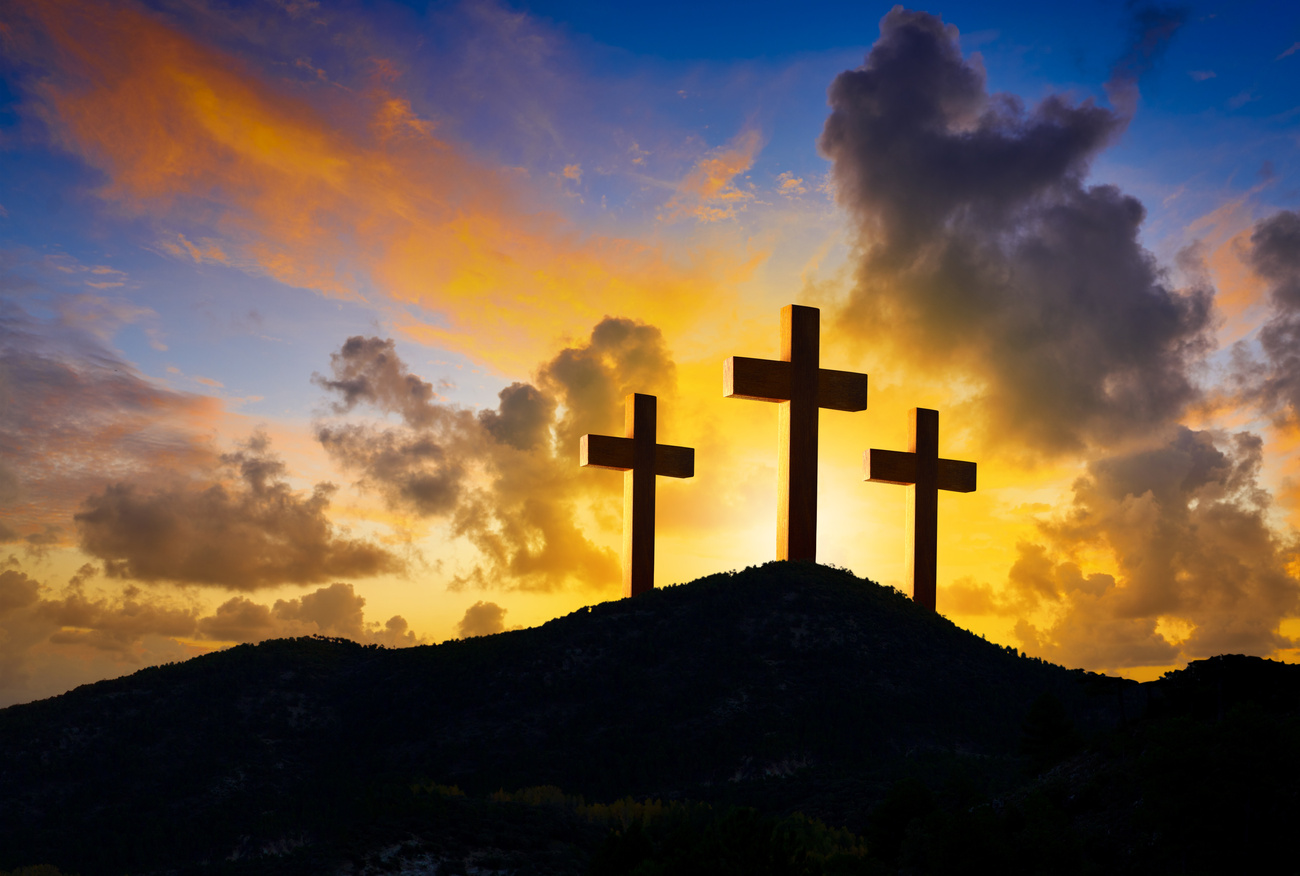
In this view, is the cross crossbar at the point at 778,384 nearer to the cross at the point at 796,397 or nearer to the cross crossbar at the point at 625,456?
the cross at the point at 796,397

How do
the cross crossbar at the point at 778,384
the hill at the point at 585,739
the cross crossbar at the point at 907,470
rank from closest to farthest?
1. the hill at the point at 585,739
2. the cross crossbar at the point at 778,384
3. the cross crossbar at the point at 907,470

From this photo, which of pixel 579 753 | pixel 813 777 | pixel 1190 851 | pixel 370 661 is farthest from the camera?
pixel 370 661

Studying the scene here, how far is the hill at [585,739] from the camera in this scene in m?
14.8

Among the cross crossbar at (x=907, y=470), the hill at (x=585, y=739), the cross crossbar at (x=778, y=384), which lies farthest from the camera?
the cross crossbar at (x=907, y=470)

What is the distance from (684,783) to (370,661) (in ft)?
39.8

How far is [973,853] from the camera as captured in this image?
1018 centimetres

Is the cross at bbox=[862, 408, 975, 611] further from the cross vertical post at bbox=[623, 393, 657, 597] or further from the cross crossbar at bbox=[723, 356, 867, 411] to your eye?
the cross vertical post at bbox=[623, 393, 657, 597]

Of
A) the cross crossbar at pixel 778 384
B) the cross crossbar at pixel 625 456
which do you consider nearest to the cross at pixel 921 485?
the cross crossbar at pixel 778 384

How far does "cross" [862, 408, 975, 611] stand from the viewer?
29.0 metres

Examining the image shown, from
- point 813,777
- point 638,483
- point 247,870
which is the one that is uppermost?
point 638,483

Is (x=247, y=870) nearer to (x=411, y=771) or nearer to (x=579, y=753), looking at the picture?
(x=411, y=771)

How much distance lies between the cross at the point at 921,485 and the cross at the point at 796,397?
3.11m

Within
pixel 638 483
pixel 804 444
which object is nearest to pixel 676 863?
pixel 804 444

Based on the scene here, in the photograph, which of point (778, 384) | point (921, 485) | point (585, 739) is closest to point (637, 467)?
point (778, 384)
